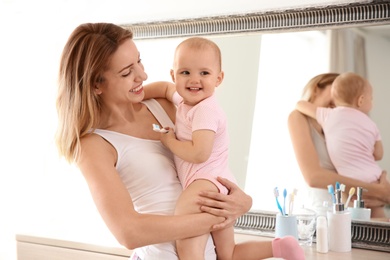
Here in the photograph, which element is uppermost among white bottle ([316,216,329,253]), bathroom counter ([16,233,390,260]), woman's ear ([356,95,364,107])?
woman's ear ([356,95,364,107])

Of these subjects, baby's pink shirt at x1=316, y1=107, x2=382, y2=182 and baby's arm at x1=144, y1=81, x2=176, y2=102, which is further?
baby's pink shirt at x1=316, y1=107, x2=382, y2=182

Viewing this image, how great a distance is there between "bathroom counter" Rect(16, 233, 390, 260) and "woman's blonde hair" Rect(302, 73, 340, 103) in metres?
0.55

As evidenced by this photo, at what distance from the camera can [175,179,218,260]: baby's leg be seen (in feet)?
5.92

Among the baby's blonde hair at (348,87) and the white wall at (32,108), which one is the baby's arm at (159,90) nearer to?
the baby's blonde hair at (348,87)

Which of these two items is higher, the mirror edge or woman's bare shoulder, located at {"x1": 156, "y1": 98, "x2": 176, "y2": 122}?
the mirror edge

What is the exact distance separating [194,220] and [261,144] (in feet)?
2.51

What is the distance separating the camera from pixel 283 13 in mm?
2354

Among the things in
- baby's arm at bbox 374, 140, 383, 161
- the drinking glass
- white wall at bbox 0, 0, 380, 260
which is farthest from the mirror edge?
the drinking glass

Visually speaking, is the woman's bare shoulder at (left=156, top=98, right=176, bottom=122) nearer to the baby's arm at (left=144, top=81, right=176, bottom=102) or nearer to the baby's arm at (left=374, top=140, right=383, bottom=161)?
the baby's arm at (left=144, top=81, right=176, bottom=102)

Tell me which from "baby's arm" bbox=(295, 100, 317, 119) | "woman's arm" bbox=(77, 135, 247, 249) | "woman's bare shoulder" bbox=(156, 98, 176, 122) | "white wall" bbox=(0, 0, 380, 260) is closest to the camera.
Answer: "woman's arm" bbox=(77, 135, 247, 249)

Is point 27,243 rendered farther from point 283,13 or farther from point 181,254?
point 283,13

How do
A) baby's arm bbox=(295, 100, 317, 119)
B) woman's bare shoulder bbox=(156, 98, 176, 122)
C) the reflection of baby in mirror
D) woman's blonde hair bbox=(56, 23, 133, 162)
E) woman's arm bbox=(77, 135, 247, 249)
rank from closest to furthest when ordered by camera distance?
woman's arm bbox=(77, 135, 247, 249)
woman's blonde hair bbox=(56, 23, 133, 162)
woman's bare shoulder bbox=(156, 98, 176, 122)
the reflection of baby in mirror
baby's arm bbox=(295, 100, 317, 119)

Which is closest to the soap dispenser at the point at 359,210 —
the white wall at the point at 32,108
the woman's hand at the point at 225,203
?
the woman's hand at the point at 225,203

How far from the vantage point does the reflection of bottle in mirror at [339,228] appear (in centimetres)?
214
